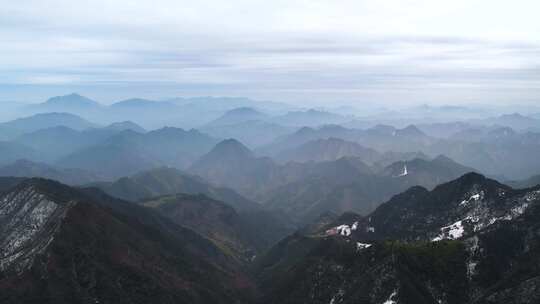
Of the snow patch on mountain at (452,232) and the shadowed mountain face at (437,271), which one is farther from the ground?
the shadowed mountain face at (437,271)

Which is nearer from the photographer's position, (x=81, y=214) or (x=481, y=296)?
(x=481, y=296)

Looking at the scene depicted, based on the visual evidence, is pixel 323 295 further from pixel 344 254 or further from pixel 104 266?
pixel 104 266

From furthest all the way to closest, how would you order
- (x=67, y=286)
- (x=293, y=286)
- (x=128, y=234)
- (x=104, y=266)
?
(x=128, y=234) < (x=293, y=286) < (x=104, y=266) < (x=67, y=286)

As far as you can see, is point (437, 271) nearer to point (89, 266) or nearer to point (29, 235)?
point (89, 266)

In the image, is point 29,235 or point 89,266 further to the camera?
point 29,235

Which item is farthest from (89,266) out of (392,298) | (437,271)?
(437,271)

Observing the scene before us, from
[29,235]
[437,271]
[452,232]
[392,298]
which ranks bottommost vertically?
[452,232]

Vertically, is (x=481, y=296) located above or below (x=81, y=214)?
below

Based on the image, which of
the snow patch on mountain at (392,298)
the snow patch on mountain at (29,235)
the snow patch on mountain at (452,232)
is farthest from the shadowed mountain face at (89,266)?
the snow patch on mountain at (452,232)

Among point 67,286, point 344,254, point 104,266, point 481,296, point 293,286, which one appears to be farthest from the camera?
point 293,286

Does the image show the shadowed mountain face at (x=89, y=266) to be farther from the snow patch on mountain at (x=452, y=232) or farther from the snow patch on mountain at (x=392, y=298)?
the snow patch on mountain at (x=452, y=232)

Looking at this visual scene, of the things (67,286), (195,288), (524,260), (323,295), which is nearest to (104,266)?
(67,286)
